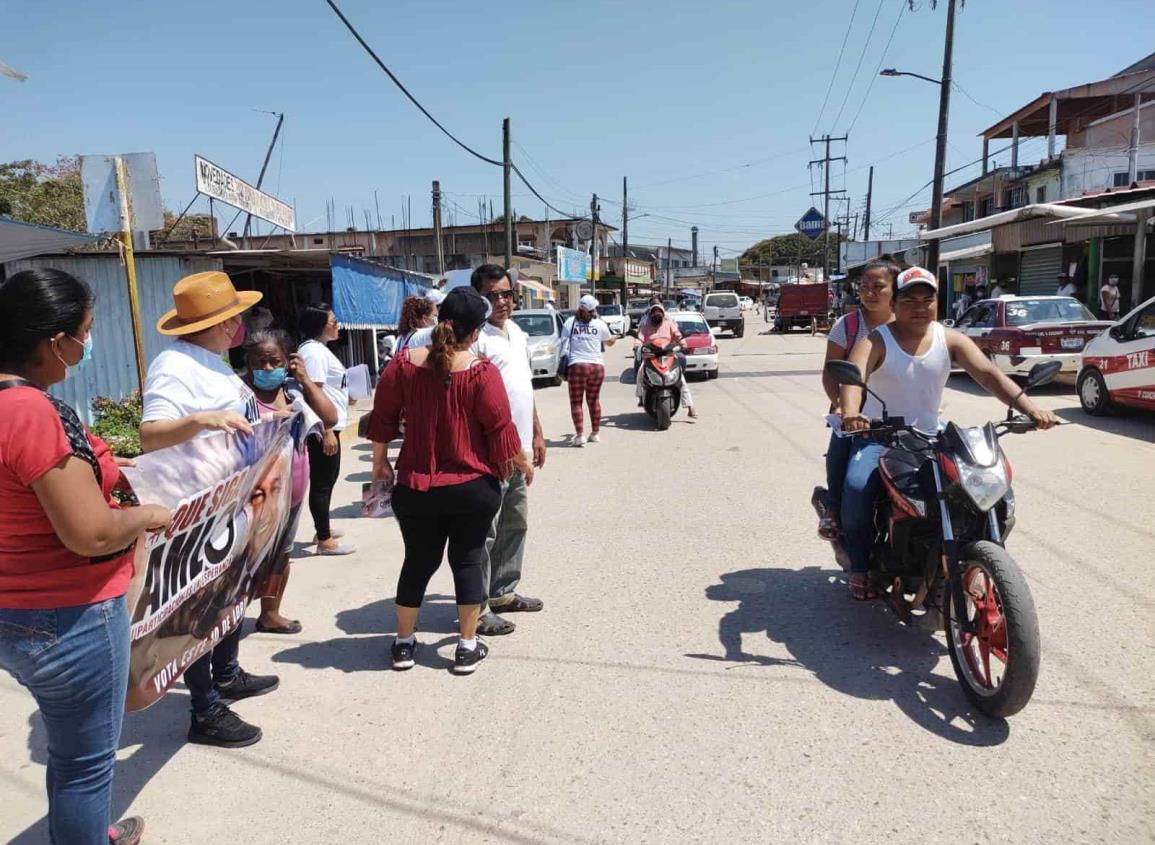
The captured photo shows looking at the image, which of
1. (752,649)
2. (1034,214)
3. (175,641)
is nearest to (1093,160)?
(1034,214)

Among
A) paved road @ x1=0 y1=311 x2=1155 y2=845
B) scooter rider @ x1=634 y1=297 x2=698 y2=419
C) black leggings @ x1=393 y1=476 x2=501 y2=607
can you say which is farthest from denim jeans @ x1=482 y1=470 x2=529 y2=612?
scooter rider @ x1=634 y1=297 x2=698 y2=419

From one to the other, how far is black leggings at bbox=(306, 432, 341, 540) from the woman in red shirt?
3.00 meters

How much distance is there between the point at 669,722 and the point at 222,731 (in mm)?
1789

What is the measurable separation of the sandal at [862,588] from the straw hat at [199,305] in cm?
308

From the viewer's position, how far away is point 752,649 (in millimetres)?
3953

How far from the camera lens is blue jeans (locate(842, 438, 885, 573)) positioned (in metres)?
3.93

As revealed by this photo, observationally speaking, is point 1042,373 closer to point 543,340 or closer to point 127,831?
point 127,831

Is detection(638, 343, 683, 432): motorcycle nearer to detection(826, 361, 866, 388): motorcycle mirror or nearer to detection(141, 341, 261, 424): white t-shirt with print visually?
detection(826, 361, 866, 388): motorcycle mirror

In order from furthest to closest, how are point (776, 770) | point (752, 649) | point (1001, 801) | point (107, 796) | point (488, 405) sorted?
point (752, 649) → point (488, 405) → point (776, 770) → point (1001, 801) → point (107, 796)

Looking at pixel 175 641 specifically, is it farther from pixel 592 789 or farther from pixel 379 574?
pixel 379 574

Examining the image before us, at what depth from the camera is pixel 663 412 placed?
35.8 feet

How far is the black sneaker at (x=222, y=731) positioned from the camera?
3184 millimetres

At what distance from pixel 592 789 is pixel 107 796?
152cm

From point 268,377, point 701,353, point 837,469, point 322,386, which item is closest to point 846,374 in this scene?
point 837,469
